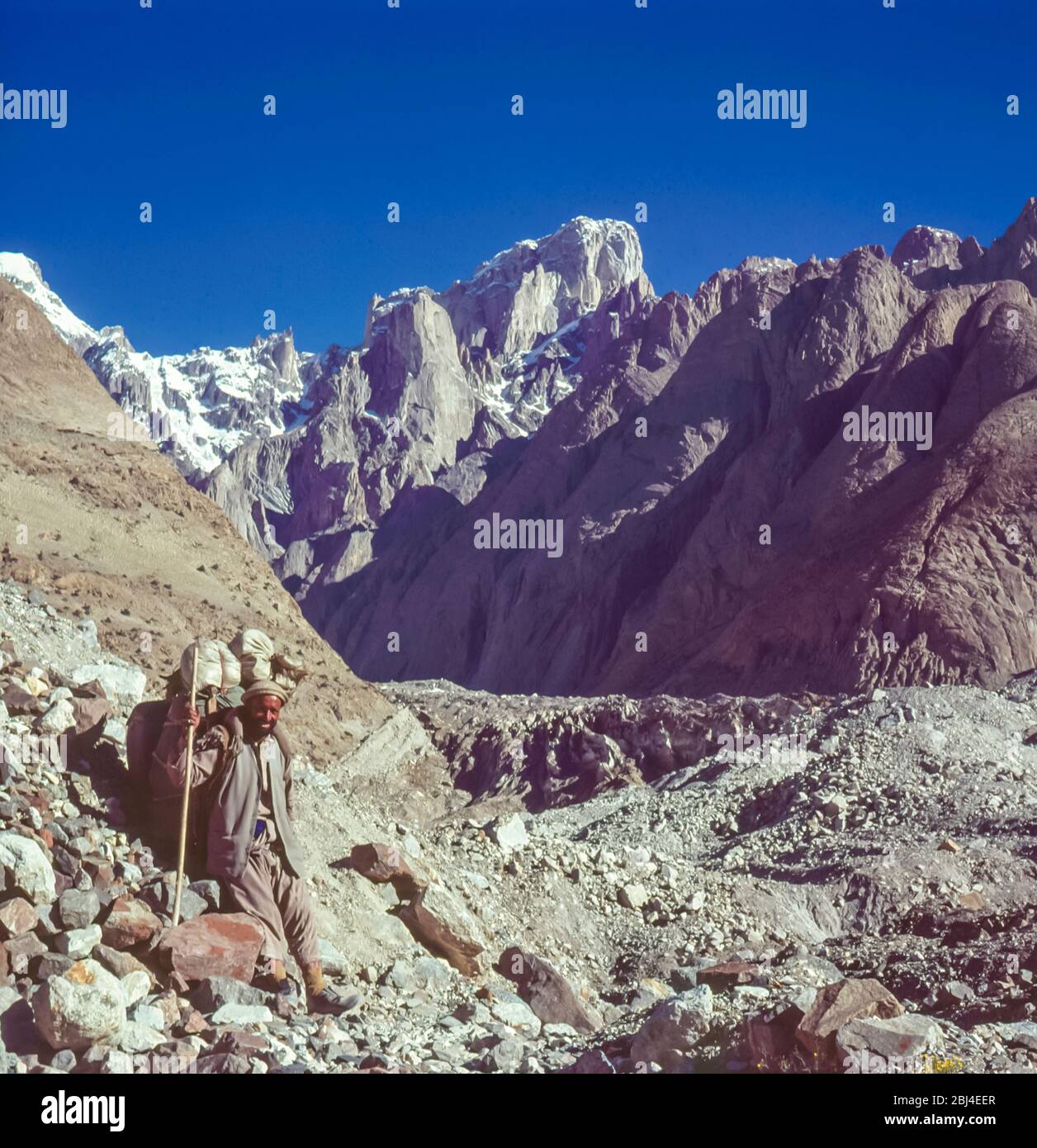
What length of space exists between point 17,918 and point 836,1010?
15.4 feet

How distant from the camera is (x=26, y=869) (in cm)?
784

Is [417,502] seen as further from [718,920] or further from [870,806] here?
[718,920]

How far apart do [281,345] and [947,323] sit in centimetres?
11685

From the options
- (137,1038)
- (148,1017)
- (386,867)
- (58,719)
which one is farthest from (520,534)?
(137,1038)

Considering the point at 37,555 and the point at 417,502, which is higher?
the point at 417,502

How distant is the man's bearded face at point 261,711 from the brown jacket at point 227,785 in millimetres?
87

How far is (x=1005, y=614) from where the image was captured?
40.4 metres

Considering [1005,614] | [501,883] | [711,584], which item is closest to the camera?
[501,883]

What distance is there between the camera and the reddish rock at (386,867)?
35.6ft

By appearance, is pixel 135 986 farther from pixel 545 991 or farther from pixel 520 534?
pixel 520 534

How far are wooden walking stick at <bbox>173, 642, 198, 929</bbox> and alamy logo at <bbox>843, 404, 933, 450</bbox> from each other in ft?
143

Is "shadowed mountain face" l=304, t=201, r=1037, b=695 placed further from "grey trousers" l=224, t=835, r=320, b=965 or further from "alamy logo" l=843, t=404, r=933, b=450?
"grey trousers" l=224, t=835, r=320, b=965
